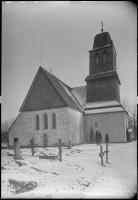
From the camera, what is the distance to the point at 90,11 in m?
3.04

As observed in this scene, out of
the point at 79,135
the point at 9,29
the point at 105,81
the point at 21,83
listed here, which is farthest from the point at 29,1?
the point at 79,135

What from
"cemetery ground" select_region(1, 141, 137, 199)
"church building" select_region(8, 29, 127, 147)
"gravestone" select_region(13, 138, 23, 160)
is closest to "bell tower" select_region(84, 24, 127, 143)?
"church building" select_region(8, 29, 127, 147)

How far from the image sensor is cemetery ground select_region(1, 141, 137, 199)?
2508mm

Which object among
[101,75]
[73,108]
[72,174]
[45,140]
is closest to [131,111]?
[101,75]

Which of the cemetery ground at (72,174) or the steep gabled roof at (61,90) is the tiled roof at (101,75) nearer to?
the steep gabled roof at (61,90)

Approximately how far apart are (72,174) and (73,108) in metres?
1.16

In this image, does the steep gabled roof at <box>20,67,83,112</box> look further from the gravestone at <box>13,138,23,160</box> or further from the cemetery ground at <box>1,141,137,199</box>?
the cemetery ground at <box>1,141,137,199</box>

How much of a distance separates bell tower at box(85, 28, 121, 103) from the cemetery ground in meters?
1.01

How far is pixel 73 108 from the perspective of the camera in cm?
326

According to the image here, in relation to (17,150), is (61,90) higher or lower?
higher

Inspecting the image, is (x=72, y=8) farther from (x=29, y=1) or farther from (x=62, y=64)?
(x=62, y=64)

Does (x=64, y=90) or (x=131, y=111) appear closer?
(x=131, y=111)

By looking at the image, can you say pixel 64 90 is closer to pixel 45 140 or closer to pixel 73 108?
pixel 73 108

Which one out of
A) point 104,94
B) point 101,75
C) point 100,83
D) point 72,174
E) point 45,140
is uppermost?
point 101,75
